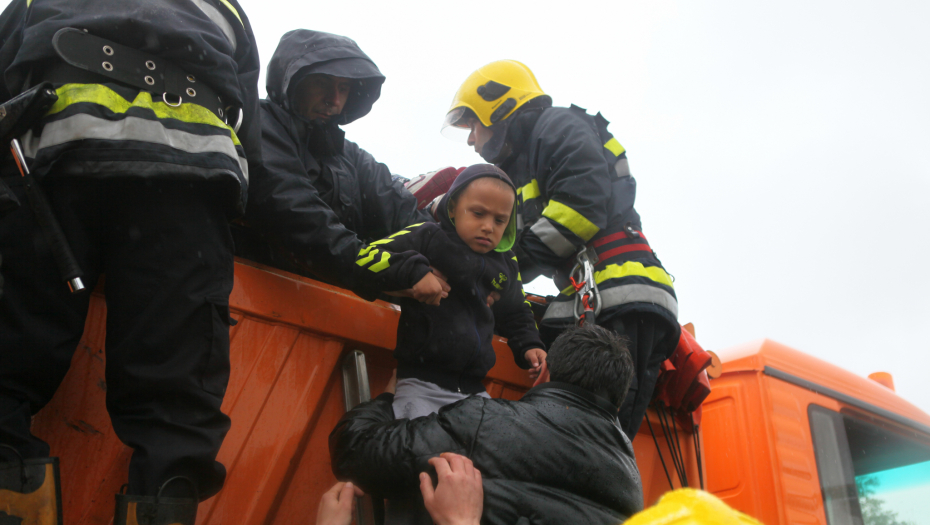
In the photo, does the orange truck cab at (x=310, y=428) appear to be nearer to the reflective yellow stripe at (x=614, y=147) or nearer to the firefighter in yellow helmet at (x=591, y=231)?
the firefighter in yellow helmet at (x=591, y=231)

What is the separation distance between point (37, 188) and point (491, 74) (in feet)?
9.40

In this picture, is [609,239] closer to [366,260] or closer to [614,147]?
[614,147]

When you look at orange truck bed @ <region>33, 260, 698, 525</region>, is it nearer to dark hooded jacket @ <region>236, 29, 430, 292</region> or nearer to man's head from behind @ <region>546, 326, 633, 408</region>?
dark hooded jacket @ <region>236, 29, 430, 292</region>

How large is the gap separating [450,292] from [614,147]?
57.7 inches

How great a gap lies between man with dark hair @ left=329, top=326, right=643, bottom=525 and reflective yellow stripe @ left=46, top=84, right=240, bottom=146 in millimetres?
925

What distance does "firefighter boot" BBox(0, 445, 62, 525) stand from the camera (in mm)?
1357

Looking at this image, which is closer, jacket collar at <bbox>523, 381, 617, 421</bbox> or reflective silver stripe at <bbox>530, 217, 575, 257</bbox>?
jacket collar at <bbox>523, 381, 617, 421</bbox>

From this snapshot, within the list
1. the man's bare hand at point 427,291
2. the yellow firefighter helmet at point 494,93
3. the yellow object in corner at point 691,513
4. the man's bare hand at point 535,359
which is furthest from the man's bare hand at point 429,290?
the yellow firefighter helmet at point 494,93

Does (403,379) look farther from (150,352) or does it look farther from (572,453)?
(150,352)

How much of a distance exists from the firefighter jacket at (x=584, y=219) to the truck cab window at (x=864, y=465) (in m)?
1.64

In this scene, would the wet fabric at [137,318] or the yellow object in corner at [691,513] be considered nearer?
the yellow object in corner at [691,513]

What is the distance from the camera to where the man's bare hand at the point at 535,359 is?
9.01 ft

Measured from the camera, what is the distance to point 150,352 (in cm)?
160

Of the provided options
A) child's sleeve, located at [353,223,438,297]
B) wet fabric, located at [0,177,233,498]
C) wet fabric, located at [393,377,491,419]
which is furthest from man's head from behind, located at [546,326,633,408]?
wet fabric, located at [0,177,233,498]
